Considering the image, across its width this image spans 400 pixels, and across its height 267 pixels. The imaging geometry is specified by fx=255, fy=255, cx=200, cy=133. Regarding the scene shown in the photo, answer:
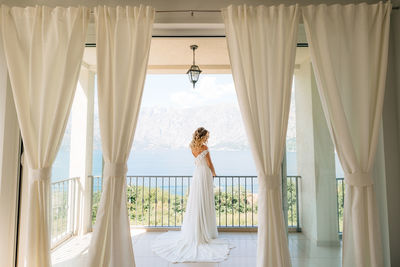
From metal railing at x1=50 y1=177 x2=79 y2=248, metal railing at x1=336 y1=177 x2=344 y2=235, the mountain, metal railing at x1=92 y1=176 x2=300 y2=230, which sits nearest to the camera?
metal railing at x1=336 y1=177 x2=344 y2=235

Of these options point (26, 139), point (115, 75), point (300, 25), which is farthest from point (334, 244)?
point (26, 139)

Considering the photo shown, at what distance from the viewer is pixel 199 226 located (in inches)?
135

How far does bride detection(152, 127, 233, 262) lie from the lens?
3.13 metres

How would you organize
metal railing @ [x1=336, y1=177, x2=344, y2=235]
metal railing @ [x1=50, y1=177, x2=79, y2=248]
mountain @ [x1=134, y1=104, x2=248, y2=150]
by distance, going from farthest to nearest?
mountain @ [x1=134, y1=104, x2=248, y2=150] → metal railing @ [x1=50, y1=177, x2=79, y2=248] → metal railing @ [x1=336, y1=177, x2=344, y2=235]

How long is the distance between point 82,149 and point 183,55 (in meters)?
1.87

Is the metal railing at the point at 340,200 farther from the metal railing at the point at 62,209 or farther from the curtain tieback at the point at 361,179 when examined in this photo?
the metal railing at the point at 62,209

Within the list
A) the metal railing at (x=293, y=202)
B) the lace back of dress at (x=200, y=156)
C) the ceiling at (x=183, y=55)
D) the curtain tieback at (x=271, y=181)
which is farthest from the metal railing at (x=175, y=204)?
the curtain tieback at (x=271, y=181)

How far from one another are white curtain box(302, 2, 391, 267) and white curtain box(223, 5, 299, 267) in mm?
233

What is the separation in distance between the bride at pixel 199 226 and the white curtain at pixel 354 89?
162 centimetres

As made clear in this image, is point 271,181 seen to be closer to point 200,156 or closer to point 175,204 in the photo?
point 200,156

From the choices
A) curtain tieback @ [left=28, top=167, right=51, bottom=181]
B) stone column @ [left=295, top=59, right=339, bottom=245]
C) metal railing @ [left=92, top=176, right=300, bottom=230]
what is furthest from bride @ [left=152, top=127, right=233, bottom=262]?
curtain tieback @ [left=28, top=167, right=51, bottom=181]

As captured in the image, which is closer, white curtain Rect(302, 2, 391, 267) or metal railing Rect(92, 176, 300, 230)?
white curtain Rect(302, 2, 391, 267)

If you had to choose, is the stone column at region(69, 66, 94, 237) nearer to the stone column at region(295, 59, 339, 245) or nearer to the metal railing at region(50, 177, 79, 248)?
the metal railing at region(50, 177, 79, 248)

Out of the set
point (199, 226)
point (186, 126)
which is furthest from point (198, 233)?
point (186, 126)
